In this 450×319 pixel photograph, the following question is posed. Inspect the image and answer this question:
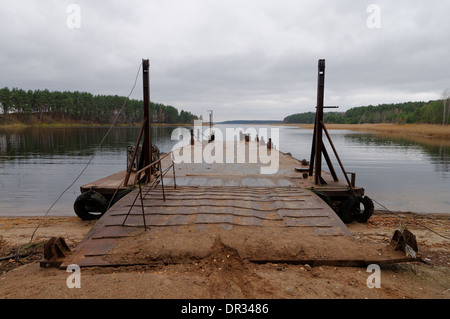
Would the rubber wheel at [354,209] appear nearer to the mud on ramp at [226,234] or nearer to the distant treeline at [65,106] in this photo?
the mud on ramp at [226,234]

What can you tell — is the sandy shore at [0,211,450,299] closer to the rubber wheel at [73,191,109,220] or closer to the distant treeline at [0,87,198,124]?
the rubber wheel at [73,191,109,220]

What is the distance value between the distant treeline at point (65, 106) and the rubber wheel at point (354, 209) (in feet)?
351

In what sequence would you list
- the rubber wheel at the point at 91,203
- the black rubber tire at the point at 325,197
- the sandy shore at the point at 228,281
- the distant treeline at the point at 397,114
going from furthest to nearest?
the distant treeline at the point at 397,114 → the rubber wheel at the point at 91,203 → the black rubber tire at the point at 325,197 → the sandy shore at the point at 228,281

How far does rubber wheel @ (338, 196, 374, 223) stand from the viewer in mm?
7691

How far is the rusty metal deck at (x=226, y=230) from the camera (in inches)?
174

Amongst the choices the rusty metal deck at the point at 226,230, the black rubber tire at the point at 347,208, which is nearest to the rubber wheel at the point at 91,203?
the rusty metal deck at the point at 226,230

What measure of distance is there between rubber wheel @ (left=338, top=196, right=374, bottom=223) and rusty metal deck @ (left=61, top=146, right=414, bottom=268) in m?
1.29

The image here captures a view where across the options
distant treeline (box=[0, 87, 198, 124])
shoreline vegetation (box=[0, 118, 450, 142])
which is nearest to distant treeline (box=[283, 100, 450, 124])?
shoreline vegetation (box=[0, 118, 450, 142])

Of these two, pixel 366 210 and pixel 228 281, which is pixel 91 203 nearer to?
pixel 228 281

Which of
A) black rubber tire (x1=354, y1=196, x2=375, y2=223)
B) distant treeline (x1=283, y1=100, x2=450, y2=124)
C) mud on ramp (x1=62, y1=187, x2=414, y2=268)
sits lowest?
black rubber tire (x1=354, y1=196, x2=375, y2=223)

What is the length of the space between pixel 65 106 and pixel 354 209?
386 ft

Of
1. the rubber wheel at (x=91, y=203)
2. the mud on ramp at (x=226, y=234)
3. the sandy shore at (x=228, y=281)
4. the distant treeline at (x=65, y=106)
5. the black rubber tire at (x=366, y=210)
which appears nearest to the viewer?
the sandy shore at (x=228, y=281)
